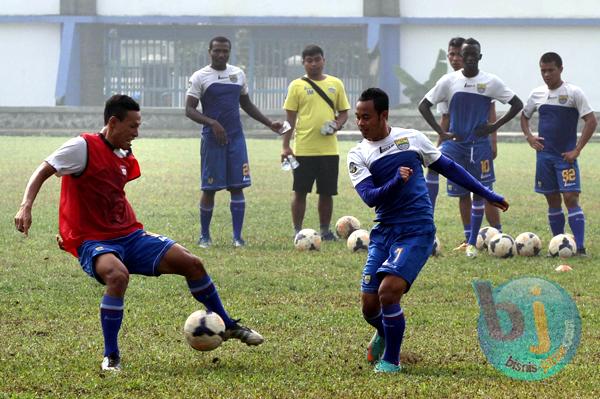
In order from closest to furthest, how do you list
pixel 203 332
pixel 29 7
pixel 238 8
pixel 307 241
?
pixel 203 332 → pixel 307 241 → pixel 238 8 → pixel 29 7

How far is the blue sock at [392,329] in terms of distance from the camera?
7176mm

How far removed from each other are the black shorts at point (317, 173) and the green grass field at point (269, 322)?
695mm

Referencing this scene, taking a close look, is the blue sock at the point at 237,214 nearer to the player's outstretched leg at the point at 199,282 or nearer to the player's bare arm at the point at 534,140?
the player's bare arm at the point at 534,140

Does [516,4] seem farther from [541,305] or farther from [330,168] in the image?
[541,305]

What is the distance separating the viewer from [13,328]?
28.0ft

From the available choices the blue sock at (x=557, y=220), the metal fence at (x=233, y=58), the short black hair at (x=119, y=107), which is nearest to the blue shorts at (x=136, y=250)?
the short black hair at (x=119, y=107)

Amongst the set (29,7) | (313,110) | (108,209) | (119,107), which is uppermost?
(29,7)

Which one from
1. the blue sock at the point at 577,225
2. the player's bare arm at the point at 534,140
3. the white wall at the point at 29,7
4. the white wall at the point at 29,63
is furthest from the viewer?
the white wall at the point at 29,63

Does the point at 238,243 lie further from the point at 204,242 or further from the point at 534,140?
the point at 534,140

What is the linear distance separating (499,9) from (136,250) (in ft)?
126

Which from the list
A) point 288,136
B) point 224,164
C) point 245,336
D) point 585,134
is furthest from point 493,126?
point 245,336

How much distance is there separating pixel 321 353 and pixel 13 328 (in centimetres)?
222

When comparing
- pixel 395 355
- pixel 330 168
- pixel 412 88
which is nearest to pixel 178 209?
pixel 330 168

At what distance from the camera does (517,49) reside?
4481 centimetres
